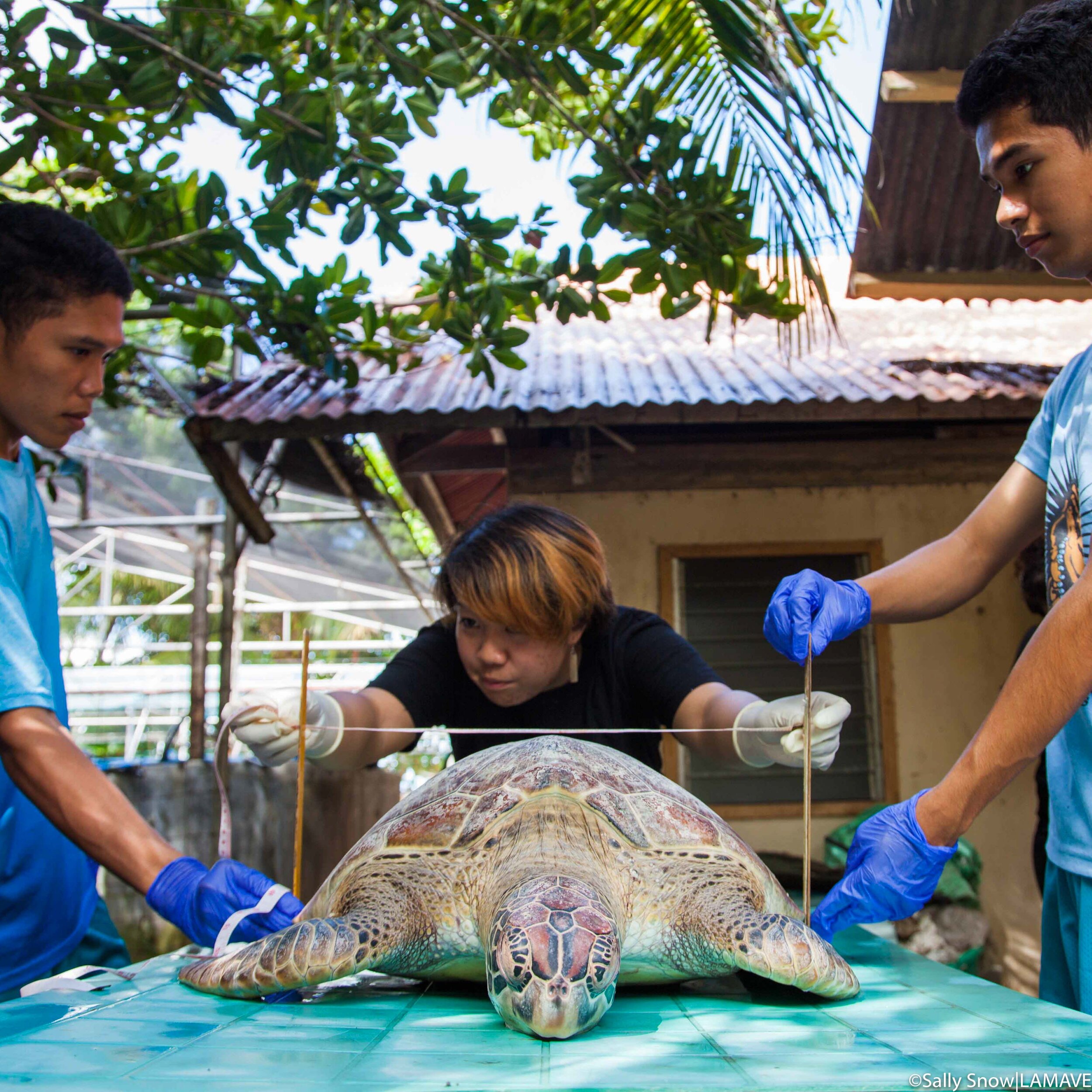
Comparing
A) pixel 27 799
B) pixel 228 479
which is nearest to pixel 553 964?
pixel 27 799

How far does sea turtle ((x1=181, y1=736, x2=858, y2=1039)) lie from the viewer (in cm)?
130

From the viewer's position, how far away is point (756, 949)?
141 cm

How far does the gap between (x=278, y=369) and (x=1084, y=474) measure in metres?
4.74

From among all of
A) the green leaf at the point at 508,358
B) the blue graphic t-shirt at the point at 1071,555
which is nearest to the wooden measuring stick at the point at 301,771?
the blue graphic t-shirt at the point at 1071,555

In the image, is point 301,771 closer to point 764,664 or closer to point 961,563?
point 961,563

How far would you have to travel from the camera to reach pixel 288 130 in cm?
277

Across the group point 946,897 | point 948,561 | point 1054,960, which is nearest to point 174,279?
point 948,561

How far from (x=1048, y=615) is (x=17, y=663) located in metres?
1.79

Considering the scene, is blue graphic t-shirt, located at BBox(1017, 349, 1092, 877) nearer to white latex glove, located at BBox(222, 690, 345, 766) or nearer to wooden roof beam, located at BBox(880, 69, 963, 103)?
white latex glove, located at BBox(222, 690, 345, 766)

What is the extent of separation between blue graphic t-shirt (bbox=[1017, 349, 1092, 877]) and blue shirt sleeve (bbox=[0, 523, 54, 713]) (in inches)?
72.0

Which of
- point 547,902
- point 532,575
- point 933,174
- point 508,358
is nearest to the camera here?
point 547,902

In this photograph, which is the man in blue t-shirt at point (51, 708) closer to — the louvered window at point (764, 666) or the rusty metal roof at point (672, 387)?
the rusty metal roof at point (672, 387)

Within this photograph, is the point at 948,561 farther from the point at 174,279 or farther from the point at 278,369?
the point at 278,369

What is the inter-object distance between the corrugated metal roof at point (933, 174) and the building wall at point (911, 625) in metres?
1.27
